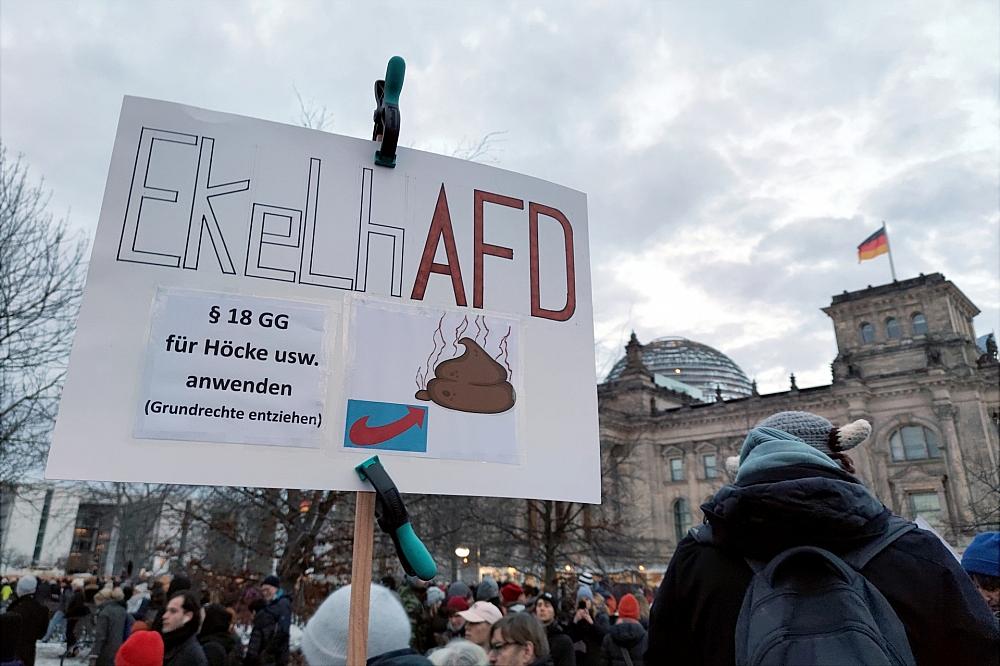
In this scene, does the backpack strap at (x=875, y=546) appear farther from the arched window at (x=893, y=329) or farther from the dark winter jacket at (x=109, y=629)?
the arched window at (x=893, y=329)

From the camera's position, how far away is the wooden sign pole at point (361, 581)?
2.30 meters

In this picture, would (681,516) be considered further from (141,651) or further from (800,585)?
(800,585)

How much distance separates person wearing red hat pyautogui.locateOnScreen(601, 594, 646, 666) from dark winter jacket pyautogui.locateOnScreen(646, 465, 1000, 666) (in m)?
5.79

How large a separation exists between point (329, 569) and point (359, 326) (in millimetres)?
14047

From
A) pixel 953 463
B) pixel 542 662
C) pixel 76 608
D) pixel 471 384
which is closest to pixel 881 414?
pixel 953 463

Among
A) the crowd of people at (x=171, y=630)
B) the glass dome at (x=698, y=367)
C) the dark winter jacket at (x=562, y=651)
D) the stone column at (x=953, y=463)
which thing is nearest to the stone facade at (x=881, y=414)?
the stone column at (x=953, y=463)

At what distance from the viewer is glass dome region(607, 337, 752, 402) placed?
74188mm

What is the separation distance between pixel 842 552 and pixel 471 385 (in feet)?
4.70

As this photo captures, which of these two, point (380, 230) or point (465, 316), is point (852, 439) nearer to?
point (465, 316)

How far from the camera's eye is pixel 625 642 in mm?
7246

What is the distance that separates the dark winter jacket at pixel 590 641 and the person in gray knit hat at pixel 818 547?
259 inches

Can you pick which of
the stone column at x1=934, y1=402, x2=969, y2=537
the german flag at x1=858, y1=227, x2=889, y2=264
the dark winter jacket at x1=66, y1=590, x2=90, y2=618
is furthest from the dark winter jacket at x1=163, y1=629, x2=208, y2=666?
the german flag at x1=858, y1=227, x2=889, y2=264

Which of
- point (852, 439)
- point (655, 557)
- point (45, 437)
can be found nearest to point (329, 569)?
point (45, 437)

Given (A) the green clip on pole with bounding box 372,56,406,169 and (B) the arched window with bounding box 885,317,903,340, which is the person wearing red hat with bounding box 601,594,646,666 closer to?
(A) the green clip on pole with bounding box 372,56,406,169
